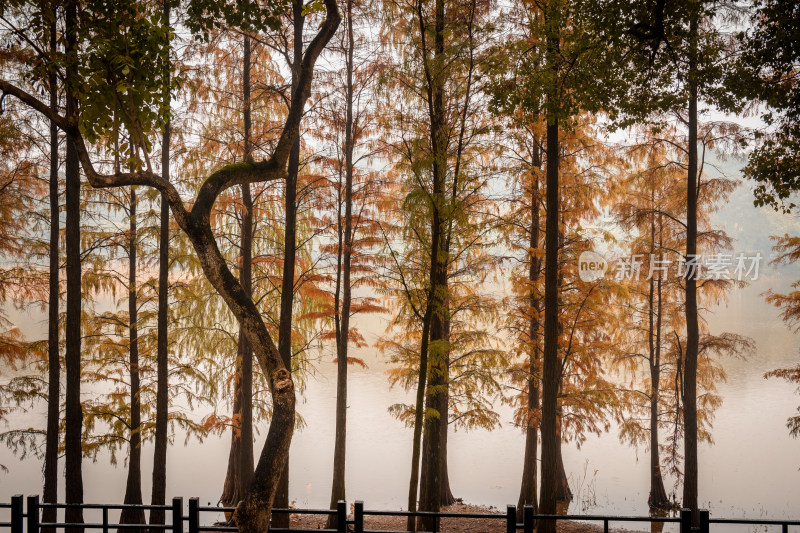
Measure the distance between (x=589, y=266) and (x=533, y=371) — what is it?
8.90ft

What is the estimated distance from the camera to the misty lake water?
1600 cm

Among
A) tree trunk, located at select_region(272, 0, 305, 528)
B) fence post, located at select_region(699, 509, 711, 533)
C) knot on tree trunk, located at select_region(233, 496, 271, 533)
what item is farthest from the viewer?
tree trunk, located at select_region(272, 0, 305, 528)

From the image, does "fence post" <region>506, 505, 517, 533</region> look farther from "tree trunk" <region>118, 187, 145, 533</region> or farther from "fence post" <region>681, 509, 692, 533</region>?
"tree trunk" <region>118, 187, 145, 533</region>

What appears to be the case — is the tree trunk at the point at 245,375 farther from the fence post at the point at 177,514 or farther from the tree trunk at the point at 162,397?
the fence post at the point at 177,514

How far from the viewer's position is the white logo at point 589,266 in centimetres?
1298

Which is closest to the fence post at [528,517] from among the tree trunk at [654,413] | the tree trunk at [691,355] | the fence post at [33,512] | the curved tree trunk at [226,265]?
the curved tree trunk at [226,265]

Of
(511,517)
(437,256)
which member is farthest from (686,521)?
(437,256)

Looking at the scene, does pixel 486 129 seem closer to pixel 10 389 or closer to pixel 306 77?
pixel 306 77

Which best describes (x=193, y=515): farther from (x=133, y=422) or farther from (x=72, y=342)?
(x=133, y=422)

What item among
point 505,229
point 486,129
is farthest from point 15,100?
point 505,229

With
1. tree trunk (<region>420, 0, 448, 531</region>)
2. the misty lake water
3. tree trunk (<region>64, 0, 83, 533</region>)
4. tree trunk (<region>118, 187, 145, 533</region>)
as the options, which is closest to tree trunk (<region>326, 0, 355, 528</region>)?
the misty lake water

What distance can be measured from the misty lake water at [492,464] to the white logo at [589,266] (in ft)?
17.5

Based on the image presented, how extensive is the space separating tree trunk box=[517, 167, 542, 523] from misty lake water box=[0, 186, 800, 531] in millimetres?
2757

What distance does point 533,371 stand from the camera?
12828 mm
